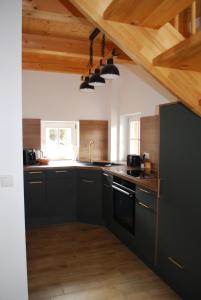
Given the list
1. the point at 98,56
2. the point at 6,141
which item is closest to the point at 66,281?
the point at 6,141

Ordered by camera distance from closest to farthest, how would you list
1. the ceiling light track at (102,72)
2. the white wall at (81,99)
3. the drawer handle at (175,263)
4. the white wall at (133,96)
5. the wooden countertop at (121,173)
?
the drawer handle at (175,263), the ceiling light track at (102,72), the wooden countertop at (121,173), the white wall at (133,96), the white wall at (81,99)

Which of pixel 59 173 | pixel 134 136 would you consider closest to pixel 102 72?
pixel 59 173

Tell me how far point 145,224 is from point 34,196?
190cm

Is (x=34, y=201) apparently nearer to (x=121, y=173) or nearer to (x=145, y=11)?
(x=121, y=173)

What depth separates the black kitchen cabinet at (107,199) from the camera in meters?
3.62

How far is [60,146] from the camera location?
475 centimetres

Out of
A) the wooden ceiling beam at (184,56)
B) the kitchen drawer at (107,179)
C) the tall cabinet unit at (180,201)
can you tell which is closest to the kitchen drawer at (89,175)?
the kitchen drawer at (107,179)

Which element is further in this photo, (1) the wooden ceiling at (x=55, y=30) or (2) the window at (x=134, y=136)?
(2) the window at (x=134, y=136)

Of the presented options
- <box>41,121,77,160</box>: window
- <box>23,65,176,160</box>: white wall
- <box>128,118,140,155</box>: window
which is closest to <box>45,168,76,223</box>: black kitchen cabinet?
<box>41,121,77,160</box>: window

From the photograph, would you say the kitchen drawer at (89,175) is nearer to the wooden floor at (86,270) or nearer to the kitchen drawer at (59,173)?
the kitchen drawer at (59,173)

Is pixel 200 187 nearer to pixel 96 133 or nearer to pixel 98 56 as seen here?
pixel 98 56

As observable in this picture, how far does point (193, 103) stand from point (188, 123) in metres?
0.60

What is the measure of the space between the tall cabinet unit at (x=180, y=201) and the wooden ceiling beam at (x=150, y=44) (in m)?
0.57

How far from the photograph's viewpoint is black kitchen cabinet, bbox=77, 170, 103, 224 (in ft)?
12.9
